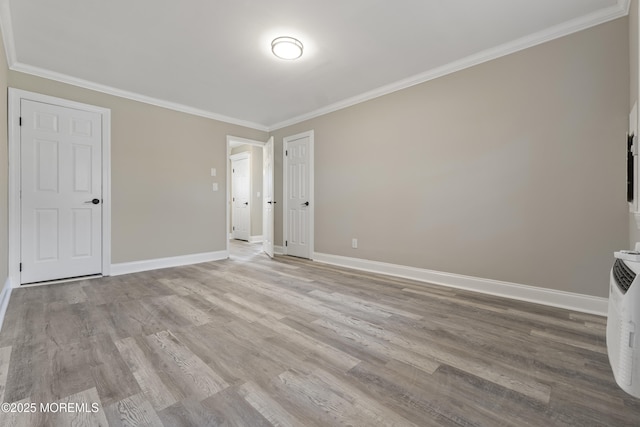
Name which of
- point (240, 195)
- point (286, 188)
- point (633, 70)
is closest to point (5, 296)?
point (286, 188)

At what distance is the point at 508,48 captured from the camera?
2.59 metres

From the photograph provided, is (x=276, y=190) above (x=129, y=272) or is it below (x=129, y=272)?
above

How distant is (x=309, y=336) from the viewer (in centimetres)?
187

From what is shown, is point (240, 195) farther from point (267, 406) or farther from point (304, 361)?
point (267, 406)

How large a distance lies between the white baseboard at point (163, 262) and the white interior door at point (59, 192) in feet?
0.76

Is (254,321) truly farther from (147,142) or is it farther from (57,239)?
(147,142)

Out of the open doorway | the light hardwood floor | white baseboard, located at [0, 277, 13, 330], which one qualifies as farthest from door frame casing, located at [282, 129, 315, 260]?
white baseboard, located at [0, 277, 13, 330]

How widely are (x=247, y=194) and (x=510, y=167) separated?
5737mm

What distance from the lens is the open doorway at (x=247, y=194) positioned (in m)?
6.79

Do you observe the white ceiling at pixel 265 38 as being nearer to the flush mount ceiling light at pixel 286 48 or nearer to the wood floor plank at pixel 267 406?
the flush mount ceiling light at pixel 286 48

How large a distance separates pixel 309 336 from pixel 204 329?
78 cm

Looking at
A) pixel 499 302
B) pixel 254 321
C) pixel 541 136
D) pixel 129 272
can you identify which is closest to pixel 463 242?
pixel 499 302

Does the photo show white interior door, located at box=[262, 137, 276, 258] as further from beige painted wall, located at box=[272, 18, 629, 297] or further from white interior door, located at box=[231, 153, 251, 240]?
white interior door, located at box=[231, 153, 251, 240]

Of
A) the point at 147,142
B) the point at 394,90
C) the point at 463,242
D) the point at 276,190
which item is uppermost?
the point at 394,90
